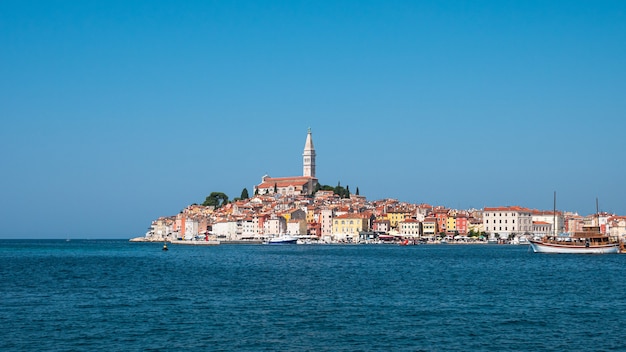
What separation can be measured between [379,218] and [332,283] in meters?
93.8

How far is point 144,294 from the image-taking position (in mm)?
26953

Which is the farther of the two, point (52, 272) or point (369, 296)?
point (52, 272)

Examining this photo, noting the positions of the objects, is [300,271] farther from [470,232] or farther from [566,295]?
[470,232]

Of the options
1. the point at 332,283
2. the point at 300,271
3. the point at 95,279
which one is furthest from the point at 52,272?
the point at 332,283

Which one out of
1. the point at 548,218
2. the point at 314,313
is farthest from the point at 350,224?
the point at 314,313

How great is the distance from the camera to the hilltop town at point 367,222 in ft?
383

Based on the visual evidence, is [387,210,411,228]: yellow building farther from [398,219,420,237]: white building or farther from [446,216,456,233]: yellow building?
[446,216,456,233]: yellow building

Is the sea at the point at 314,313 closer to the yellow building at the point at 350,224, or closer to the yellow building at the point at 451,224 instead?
the yellow building at the point at 350,224

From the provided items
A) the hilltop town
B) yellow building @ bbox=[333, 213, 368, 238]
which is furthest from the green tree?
yellow building @ bbox=[333, 213, 368, 238]

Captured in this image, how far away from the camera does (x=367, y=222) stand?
120 meters

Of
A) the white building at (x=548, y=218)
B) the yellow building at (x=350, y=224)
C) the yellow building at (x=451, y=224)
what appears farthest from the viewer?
the yellow building at (x=451, y=224)

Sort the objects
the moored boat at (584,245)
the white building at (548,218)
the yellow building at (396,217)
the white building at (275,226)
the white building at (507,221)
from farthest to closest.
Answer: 1. the yellow building at (396,217)
2. the white building at (548,218)
3. the white building at (275,226)
4. the white building at (507,221)
5. the moored boat at (584,245)

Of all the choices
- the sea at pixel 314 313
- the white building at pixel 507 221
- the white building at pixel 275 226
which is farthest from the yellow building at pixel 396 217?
the sea at pixel 314 313

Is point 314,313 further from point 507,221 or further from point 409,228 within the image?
point 507,221
